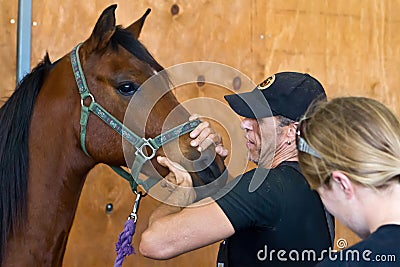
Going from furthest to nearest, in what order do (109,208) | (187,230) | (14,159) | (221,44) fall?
(221,44) → (109,208) → (14,159) → (187,230)

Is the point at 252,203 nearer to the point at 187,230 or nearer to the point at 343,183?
the point at 187,230

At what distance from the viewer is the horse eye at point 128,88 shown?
1498 millimetres

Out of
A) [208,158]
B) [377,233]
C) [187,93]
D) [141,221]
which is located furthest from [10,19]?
[377,233]

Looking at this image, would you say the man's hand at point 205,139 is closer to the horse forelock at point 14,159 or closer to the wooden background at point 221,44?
the horse forelock at point 14,159

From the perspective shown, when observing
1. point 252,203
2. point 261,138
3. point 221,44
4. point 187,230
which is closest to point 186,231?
point 187,230

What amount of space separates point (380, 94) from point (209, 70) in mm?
723

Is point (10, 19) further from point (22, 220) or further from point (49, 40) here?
point (22, 220)

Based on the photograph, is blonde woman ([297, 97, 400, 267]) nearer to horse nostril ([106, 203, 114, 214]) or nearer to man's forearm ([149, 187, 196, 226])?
man's forearm ([149, 187, 196, 226])

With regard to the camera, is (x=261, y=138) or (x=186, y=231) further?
(x=261, y=138)

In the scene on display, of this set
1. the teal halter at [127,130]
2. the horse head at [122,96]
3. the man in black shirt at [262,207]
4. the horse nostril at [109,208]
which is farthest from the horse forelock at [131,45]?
the horse nostril at [109,208]

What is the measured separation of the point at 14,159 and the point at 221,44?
102 centimetres

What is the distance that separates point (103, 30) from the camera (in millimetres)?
1497

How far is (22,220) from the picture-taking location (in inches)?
57.2

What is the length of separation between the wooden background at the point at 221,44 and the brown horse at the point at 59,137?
1.79ft
